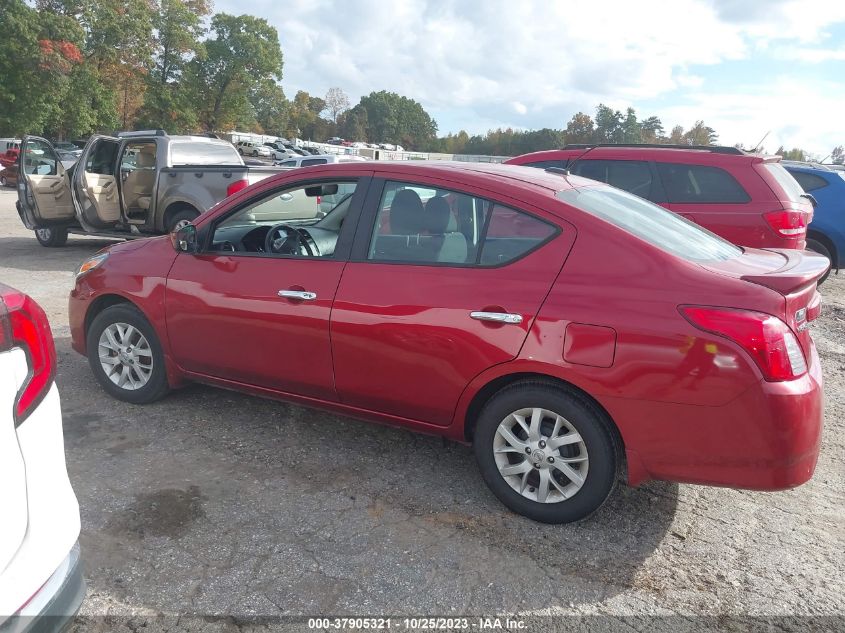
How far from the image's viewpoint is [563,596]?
271 centimetres

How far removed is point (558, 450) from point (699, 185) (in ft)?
16.1

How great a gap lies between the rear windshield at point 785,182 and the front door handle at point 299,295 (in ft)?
17.9

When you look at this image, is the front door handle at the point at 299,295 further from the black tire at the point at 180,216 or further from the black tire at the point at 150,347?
the black tire at the point at 180,216

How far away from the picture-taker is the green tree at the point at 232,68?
61.4 meters

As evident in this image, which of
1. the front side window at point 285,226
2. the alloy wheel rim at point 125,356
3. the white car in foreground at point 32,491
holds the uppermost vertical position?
the front side window at point 285,226

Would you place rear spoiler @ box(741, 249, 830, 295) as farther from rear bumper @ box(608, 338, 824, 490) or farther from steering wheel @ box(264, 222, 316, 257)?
steering wheel @ box(264, 222, 316, 257)

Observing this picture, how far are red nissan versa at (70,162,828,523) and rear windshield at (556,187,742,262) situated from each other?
0.07 ft

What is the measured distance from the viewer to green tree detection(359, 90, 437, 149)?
134 metres

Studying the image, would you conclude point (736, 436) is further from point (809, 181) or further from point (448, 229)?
point (809, 181)

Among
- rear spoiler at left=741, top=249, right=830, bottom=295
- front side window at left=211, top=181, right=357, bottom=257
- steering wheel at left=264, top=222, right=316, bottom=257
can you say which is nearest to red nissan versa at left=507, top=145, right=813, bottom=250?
rear spoiler at left=741, top=249, right=830, bottom=295

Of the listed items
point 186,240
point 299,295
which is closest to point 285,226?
point 186,240

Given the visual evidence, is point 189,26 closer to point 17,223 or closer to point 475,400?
point 17,223

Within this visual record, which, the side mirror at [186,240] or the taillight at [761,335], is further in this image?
the side mirror at [186,240]

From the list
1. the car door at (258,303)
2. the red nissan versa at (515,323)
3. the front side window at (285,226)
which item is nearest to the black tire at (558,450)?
the red nissan versa at (515,323)
